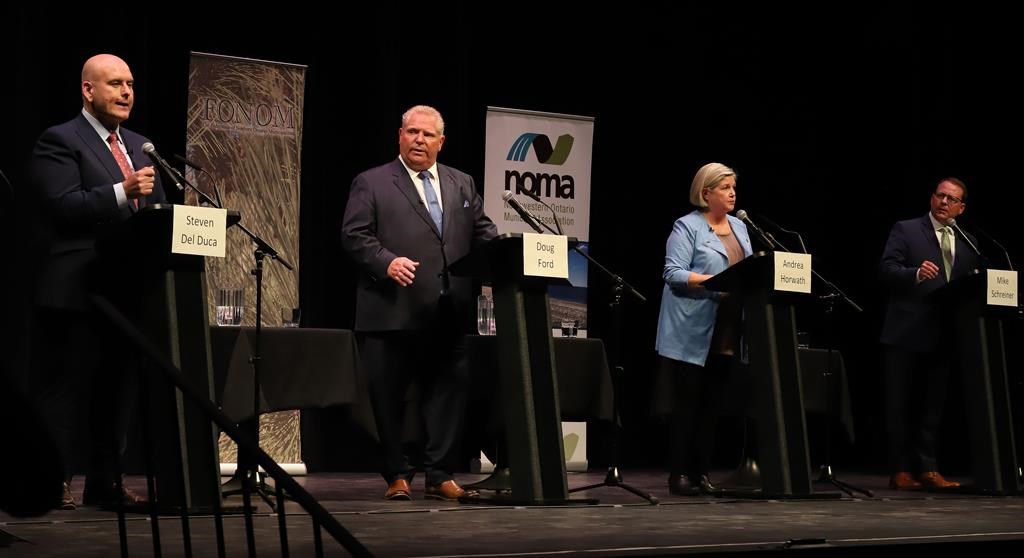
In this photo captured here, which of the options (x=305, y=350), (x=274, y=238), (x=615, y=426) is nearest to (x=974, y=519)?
(x=615, y=426)

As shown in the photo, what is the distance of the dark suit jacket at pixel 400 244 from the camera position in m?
5.09

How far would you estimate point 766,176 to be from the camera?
8.57 meters

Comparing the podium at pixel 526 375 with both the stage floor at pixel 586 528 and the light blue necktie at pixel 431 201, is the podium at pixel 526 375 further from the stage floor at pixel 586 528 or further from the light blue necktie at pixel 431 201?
the light blue necktie at pixel 431 201

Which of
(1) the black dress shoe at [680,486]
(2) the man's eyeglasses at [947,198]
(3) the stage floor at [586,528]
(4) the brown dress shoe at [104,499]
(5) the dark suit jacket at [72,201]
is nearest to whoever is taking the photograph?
(3) the stage floor at [586,528]

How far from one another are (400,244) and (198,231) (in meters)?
1.22

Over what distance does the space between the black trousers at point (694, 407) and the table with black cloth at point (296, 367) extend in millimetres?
1344

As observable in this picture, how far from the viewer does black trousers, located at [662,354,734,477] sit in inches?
220

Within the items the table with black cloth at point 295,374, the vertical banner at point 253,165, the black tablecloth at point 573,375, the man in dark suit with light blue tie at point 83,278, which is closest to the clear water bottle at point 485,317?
the black tablecloth at point 573,375

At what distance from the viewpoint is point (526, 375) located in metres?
4.77

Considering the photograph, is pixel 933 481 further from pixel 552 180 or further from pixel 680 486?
pixel 552 180

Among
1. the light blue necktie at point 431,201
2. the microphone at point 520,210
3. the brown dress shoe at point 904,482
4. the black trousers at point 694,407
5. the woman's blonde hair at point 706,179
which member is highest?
the woman's blonde hair at point 706,179

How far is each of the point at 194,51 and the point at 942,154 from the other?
477 centimetres

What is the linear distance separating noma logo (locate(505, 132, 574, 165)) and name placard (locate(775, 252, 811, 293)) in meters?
→ 2.40

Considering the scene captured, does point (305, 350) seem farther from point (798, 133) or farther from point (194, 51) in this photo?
point (798, 133)
